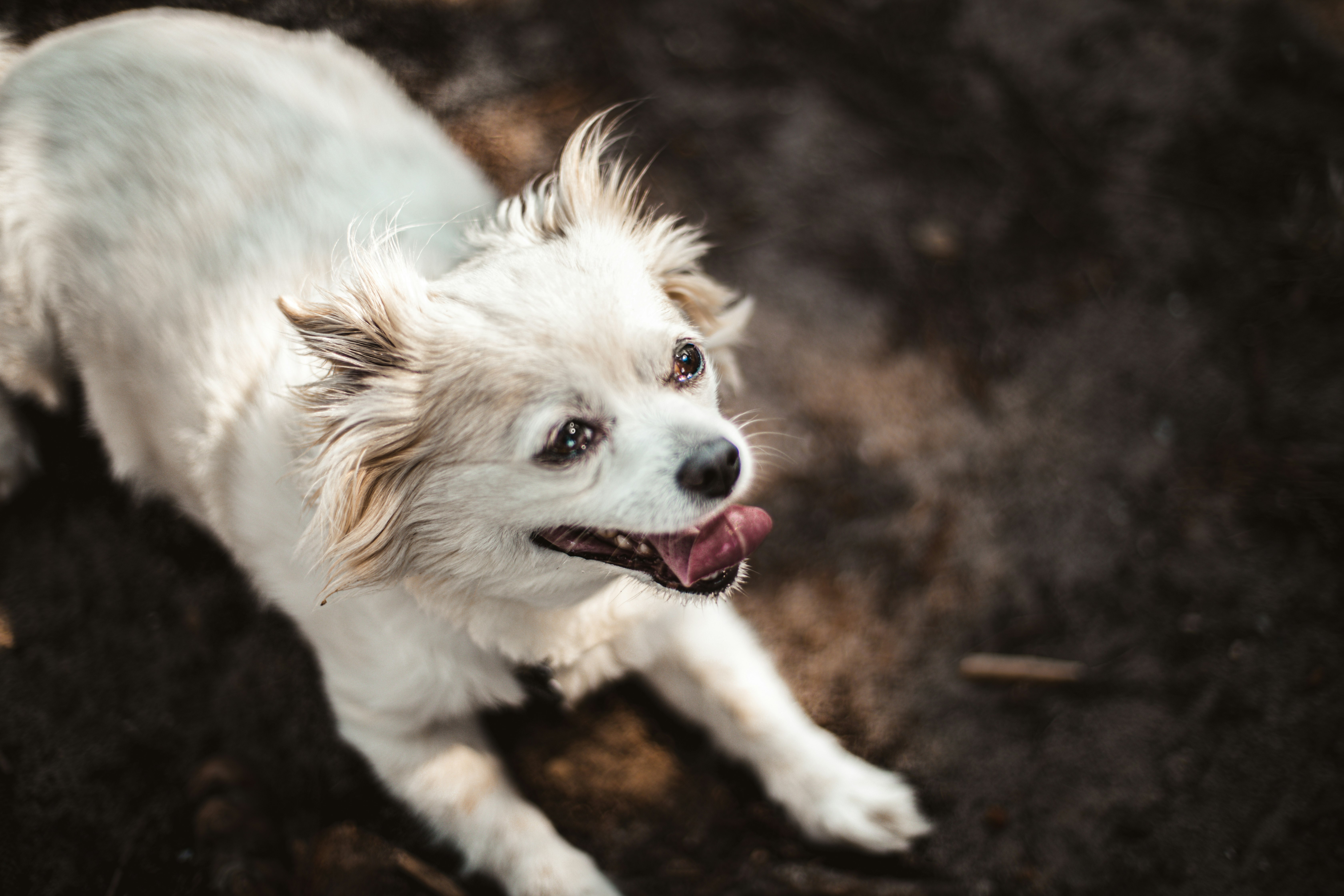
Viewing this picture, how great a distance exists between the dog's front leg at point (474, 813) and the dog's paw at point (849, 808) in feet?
1.93

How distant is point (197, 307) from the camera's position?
187cm

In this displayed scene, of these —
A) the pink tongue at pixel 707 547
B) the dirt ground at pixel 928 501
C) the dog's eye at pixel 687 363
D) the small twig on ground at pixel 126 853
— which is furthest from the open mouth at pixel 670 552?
the small twig on ground at pixel 126 853

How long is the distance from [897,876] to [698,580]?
1.33 m

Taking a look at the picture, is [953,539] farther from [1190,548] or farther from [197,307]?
[197,307]

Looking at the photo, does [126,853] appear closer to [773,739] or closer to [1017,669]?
[773,739]

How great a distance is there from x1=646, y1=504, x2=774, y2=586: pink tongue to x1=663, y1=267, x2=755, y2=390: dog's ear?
1.58ft

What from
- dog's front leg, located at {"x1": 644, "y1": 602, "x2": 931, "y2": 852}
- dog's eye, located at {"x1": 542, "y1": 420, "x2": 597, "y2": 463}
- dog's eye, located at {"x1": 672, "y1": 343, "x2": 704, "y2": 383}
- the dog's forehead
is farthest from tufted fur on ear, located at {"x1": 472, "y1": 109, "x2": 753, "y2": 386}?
dog's front leg, located at {"x1": 644, "y1": 602, "x2": 931, "y2": 852}

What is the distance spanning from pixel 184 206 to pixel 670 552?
5.02 ft

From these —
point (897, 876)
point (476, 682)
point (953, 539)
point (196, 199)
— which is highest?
point (196, 199)

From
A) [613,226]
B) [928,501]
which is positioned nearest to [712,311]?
[613,226]

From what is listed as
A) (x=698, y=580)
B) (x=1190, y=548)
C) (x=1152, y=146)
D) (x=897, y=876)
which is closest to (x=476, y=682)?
(x=698, y=580)

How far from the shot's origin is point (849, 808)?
217 centimetres

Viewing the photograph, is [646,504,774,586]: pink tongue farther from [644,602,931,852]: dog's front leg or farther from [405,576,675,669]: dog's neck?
[644,602,931,852]: dog's front leg

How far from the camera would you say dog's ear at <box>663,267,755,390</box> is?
1.96 metres
